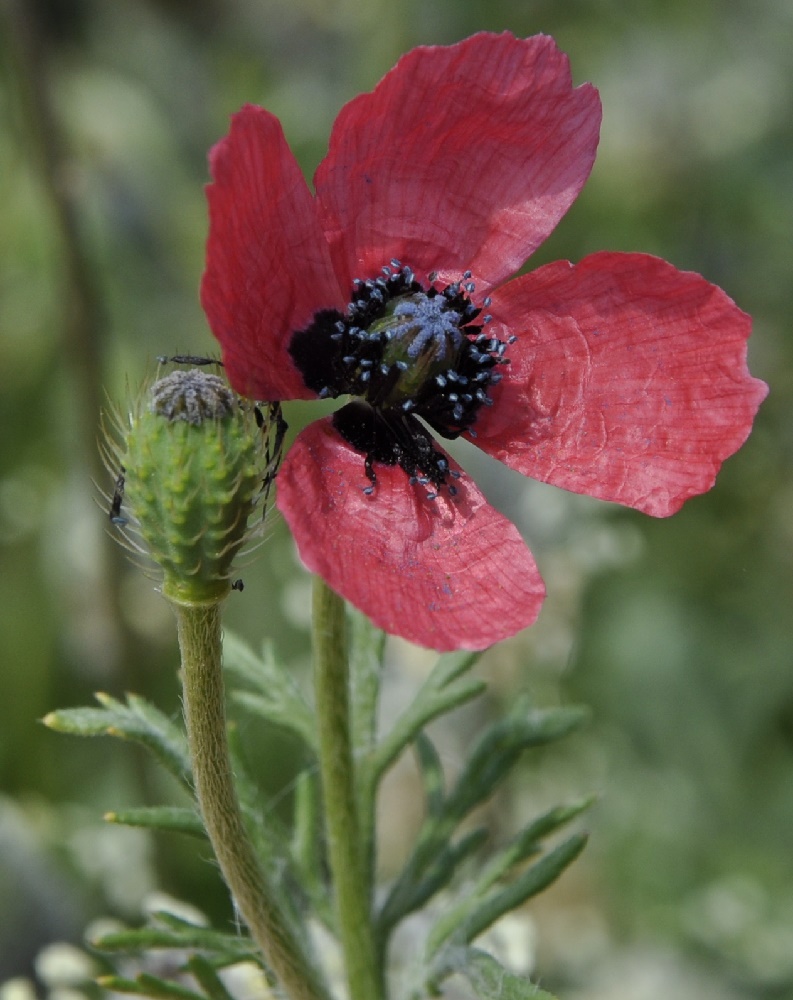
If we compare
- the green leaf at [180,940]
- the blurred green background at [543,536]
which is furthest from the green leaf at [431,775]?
the blurred green background at [543,536]

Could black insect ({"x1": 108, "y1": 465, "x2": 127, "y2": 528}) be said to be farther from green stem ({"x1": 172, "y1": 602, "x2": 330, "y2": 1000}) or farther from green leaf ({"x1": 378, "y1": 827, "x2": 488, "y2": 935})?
green leaf ({"x1": 378, "y1": 827, "x2": 488, "y2": 935})

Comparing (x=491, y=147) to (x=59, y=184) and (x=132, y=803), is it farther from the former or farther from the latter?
(x=132, y=803)

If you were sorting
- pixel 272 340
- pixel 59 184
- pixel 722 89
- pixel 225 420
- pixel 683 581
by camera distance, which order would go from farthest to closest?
pixel 722 89 → pixel 683 581 → pixel 59 184 → pixel 272 340 → pixel 225 420

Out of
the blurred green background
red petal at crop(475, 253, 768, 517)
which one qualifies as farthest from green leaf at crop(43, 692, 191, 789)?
the blurred green background

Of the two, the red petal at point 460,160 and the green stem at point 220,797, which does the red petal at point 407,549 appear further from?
the red petal at point 460,160

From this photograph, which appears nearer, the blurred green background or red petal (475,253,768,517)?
red petal (475,253,768,517)

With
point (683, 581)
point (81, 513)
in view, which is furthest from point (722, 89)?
point (81, 513)

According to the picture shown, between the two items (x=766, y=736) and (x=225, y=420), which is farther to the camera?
(x=766, y=736)

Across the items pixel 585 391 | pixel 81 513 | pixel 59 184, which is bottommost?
pixel 585 391
